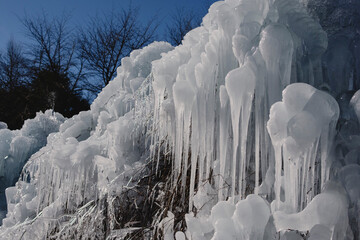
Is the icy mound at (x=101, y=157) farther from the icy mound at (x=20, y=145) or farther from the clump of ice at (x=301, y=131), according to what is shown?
the icy mound at (x=20, y=145)

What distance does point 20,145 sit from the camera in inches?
272

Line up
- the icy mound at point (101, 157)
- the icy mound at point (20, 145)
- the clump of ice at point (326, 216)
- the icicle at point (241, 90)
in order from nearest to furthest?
the clump of ice at point (326, 216)
the icicle at point (241, 90)
the icy mound at point (101, 157)
the icy mound at point (20, 145)

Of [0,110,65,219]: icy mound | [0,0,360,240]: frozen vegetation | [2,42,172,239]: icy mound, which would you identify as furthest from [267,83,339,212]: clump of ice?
[0,110,65,219]: icy mound

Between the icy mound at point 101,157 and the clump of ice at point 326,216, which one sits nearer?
the clump of ice at point 326,216

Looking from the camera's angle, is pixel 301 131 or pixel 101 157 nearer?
pixel 301 131

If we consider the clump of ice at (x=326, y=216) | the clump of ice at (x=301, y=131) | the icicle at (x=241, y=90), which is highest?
the icicle at (x=241, y=90)

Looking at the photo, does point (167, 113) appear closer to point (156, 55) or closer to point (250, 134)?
point (250, 134)

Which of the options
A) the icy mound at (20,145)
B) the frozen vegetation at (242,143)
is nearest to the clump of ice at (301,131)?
the frozen vegetation at (242,143)

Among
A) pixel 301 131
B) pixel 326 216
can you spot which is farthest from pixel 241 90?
pixel 326 216

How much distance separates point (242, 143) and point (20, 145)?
5.96 m

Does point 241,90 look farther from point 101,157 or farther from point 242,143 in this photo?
point 101,157

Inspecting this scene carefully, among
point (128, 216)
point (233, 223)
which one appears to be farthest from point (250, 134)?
point (128, 216)

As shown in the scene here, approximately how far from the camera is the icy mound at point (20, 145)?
6938 mm

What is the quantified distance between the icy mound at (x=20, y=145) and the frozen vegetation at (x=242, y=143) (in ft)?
11.9
